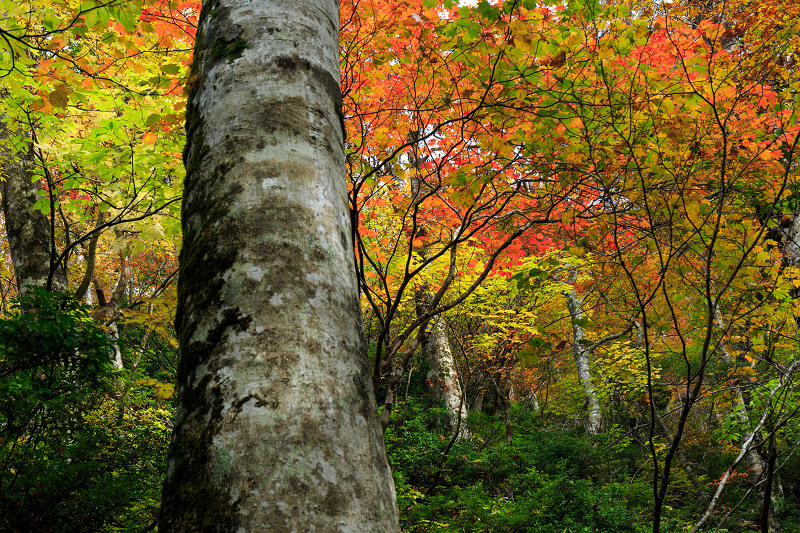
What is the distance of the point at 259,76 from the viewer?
106cm

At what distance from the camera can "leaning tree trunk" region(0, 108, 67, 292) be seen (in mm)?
5766

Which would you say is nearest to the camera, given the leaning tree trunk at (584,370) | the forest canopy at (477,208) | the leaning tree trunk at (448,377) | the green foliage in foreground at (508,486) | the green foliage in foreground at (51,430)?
the forest canopy at (477,208)

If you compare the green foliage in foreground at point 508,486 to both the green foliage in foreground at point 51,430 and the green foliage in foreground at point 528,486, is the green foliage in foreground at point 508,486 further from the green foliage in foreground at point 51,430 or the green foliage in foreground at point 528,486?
the green foliage in foreground at point 51,430

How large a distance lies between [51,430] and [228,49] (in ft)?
12.5

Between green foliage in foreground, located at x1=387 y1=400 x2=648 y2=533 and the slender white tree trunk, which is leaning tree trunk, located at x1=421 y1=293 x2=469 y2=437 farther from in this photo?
green foliage in foreground, located at x1=387 y1=400 x2=648 y2=533

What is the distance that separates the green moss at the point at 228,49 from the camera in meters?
1.11

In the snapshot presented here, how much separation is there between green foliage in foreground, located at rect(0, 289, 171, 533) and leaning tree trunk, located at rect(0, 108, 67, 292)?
2.67 m

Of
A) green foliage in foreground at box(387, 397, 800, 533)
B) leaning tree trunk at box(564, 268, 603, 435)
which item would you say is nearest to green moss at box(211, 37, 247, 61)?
green foliage in foreground at box(387, 397, 800, 533)

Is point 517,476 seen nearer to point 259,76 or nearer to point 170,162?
point 170,162

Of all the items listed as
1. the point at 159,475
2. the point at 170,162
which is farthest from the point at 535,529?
the point at 170,162

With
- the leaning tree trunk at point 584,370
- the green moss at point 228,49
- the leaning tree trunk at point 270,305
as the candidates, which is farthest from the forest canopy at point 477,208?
the leaning tree trunk at point 584,370

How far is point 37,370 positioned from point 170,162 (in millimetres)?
2364

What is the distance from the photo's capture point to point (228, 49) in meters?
1.12

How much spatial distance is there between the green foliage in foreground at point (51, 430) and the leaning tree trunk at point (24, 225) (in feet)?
8.76
